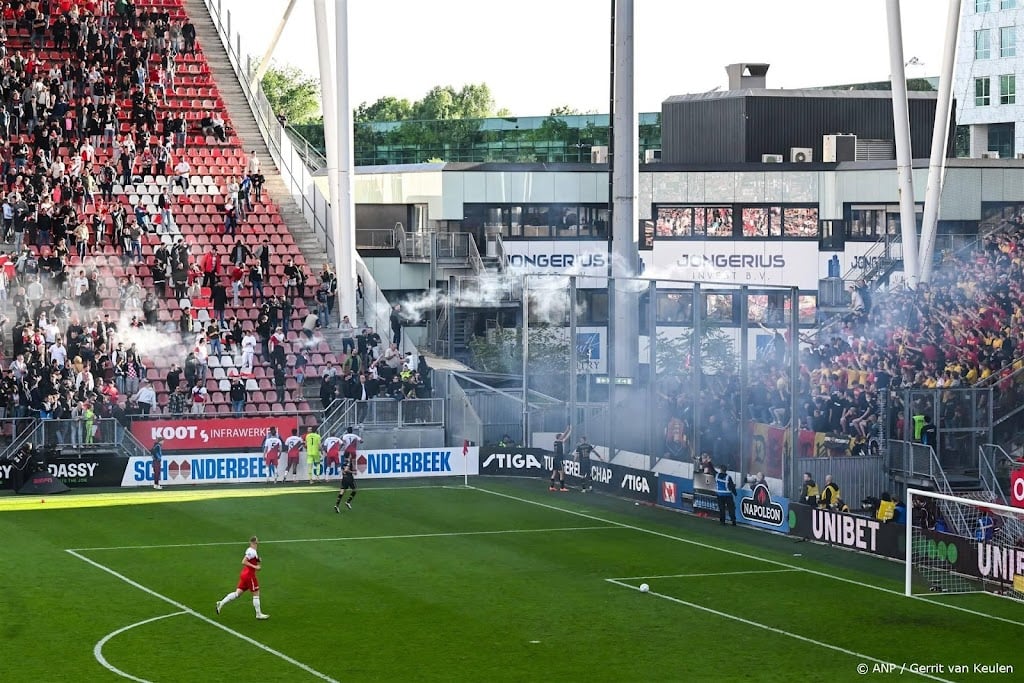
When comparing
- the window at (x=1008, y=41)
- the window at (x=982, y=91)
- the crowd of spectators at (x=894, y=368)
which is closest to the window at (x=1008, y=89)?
the window at (x=982, y=91)

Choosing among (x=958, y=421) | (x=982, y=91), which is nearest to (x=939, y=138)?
(x=958, y=421)

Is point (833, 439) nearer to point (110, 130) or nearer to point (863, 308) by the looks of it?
point (863, 308)

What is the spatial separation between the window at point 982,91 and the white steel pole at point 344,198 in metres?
73.1

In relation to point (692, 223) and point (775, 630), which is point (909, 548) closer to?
point (775, 630)

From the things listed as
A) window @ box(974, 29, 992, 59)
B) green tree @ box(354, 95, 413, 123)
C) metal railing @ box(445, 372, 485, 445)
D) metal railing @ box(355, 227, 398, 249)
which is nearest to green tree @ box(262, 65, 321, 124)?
green tree @ box(354, 95, 413, 123)

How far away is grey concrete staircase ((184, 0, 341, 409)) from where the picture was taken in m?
60.1

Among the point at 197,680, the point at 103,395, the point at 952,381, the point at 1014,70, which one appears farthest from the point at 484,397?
the point at 1014,70

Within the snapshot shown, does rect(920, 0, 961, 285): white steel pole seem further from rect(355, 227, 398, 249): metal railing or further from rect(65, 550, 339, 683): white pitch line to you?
rect(355, 227, 398, 249): metal railing

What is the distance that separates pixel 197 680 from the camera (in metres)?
24.1

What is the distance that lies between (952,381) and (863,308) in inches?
409

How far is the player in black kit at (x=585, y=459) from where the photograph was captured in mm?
47375

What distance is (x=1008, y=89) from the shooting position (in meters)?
116

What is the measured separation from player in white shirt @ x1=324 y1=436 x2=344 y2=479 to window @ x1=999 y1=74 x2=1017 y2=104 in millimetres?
79305

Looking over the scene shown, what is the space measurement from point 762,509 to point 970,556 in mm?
8295
